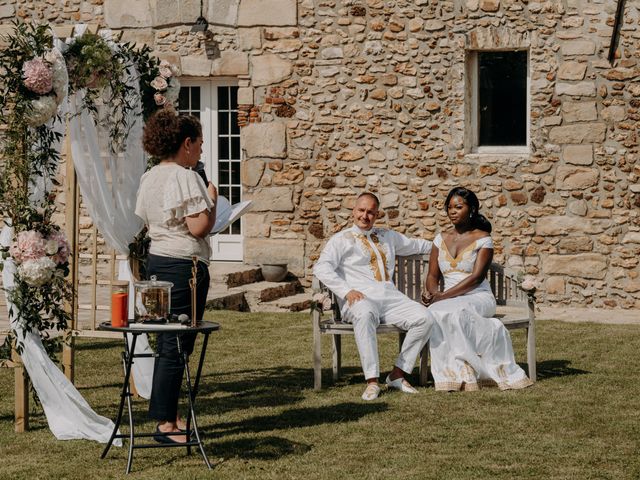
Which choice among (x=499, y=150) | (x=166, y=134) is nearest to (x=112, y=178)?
(x=166, y=134)

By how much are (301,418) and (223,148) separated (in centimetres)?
777

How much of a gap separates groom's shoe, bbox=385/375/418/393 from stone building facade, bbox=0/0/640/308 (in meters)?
5.52

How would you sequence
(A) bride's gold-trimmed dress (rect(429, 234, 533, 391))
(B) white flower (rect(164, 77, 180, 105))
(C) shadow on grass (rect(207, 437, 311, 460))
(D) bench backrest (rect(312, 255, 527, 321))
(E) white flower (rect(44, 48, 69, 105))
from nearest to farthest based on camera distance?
(C) shadow on grass (rect(207, 437, 311, 460)) < (E) white flower (rect(44, 48, 69, 105)) < (A) bride's gold-trimmed dress (rect(429, 234, 533, 391)) < (B) white flower (rect(164, 77, 180, 105)) < (D) bench backrest (rect(312, 255, 527, 321))

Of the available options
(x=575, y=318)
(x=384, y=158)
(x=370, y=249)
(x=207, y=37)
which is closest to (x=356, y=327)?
(x=370, y=249)

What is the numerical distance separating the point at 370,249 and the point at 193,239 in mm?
2357

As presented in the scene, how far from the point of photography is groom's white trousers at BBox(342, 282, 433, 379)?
8.06 metres

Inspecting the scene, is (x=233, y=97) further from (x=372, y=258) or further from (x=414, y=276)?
(x=372, y=258)

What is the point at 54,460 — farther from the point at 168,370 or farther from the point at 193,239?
the point at 193,239

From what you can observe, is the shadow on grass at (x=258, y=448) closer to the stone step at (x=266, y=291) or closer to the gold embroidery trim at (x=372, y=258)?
the gold embroidery trim at (x=372, y=258)

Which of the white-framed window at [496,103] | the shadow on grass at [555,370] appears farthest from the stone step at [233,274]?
the shadow on grass at [555,370]

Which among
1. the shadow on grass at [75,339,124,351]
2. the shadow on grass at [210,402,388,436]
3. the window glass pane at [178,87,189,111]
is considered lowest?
the shadow on grass at [75,339,124,351]

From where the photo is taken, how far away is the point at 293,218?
1413cm

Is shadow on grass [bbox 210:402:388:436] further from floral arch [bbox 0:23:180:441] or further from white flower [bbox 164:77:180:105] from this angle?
white flower [bbox 164:77:180:105]

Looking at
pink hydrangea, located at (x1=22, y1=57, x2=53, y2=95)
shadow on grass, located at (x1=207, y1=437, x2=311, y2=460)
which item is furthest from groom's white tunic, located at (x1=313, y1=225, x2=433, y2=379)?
pink hydrangea, located at (x1=22, y1=57, x2=53, y2=95)
